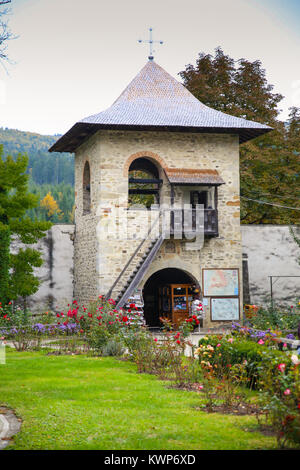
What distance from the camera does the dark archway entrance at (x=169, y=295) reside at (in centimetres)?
1883

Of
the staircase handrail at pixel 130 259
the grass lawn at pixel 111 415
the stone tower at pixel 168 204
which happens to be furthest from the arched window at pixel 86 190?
the grass lawn at pixel 111 415

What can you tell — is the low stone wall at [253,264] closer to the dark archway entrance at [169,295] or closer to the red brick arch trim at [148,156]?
the dark archway entrance at [169,295]

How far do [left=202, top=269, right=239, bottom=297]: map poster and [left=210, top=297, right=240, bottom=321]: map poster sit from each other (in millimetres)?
198

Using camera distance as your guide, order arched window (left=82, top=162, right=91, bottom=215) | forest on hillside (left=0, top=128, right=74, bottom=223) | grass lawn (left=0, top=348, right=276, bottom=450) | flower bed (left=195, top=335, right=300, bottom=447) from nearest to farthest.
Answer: flower bed (left=195, top=335, right=300, bottom=447), grass lawn (left=0, top=348, right=276, bottom=450), arched window (left=82, top=162, right=91, bottom=215), forest on hillside (left=0, top=128, right=74, bottom=223)

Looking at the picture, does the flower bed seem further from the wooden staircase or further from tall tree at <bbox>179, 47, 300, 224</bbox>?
tall tree at <bbox>179, 47, 300, 224</bbox>

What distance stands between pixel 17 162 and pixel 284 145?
13.5 metres

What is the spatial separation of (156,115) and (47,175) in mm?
89047

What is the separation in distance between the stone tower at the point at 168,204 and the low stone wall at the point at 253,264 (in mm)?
1145

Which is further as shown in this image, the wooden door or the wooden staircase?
the wooden door

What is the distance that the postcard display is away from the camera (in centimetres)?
1816

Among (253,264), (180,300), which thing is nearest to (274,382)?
(180,300)

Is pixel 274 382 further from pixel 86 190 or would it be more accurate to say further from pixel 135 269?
pixel 86 190

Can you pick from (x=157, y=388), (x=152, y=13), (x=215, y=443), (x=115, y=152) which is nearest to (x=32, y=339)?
(x=157, y=388)

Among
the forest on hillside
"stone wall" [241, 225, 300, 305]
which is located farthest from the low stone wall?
the forest on hillside
